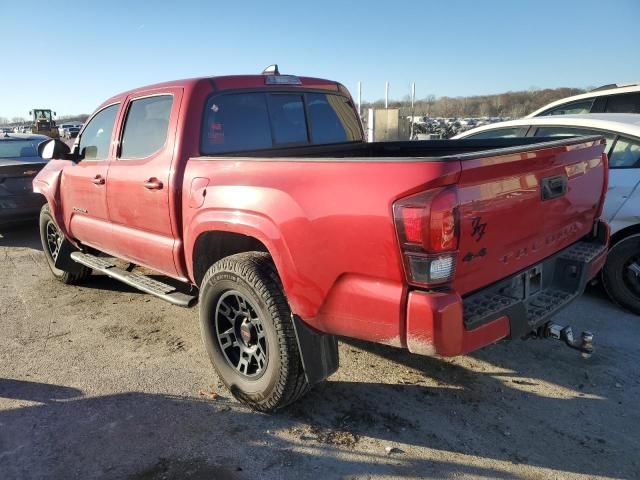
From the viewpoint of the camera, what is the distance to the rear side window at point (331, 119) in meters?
4.25

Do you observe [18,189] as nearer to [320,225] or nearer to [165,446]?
[165,446]

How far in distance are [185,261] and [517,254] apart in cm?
222

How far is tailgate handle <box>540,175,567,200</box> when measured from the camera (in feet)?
8.82

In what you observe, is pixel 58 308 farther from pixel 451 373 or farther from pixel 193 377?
pixel 451 373

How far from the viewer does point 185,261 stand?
11.7 ft

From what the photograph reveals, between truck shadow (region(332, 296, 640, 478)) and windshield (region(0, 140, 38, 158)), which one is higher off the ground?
windshield (region(0, 140, 38, 158))

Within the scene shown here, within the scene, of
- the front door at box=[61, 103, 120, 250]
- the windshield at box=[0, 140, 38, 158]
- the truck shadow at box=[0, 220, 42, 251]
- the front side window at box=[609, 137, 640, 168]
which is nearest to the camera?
the front door at box=[61, 103, 120, 250]

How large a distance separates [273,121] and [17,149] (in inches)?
261

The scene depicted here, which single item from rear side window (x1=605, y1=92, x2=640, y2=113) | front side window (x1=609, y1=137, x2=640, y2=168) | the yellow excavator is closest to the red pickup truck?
front side window (x1=609, y1=137, x2=640, y2=168)

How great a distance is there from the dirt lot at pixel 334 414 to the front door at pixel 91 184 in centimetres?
100

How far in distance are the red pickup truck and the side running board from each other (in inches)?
0.8

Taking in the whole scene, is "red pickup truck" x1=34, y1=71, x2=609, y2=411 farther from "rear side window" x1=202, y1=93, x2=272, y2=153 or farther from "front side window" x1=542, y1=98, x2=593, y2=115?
"front side window" x1=542, y1=98, x2=593, y2=115

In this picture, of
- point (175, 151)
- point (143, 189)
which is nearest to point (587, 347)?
point (175, 151)

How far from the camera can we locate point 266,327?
9.43 ft
